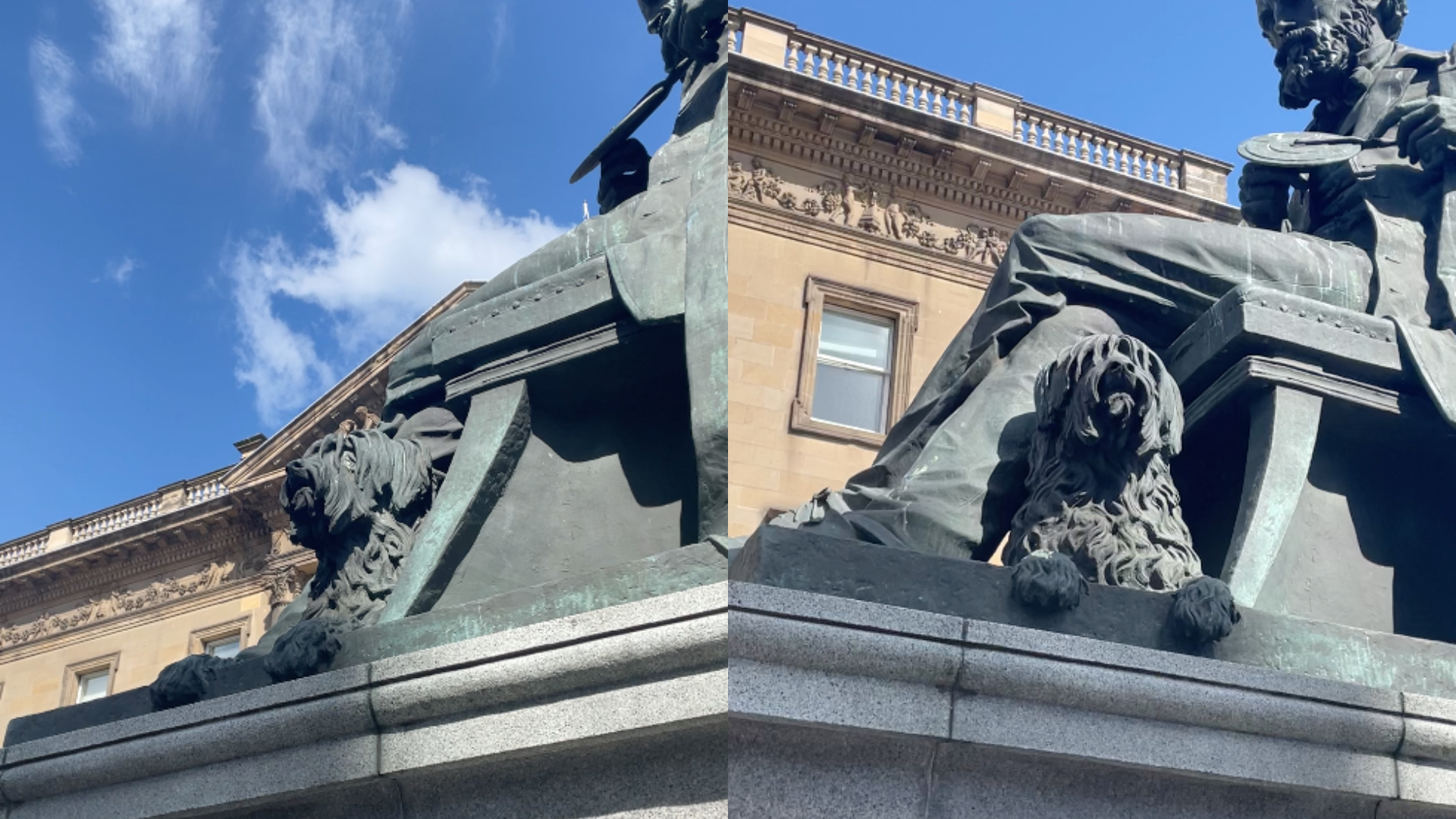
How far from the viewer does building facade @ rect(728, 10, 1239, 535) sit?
69.7 ft

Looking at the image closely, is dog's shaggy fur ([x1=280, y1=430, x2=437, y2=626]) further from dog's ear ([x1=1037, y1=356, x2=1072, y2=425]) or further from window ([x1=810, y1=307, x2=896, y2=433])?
window ([x1=810, y1=307, x2=896, y2=433])

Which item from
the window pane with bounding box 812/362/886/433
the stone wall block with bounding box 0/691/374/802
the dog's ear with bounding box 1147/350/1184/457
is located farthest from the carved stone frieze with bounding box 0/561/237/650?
the dog's ear with bounding box 1147/350/1184/457

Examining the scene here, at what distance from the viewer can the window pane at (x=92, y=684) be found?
37938 millimetres

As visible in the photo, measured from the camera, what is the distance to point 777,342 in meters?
21.5

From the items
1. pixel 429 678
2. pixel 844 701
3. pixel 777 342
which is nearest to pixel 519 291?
pixel 429 678

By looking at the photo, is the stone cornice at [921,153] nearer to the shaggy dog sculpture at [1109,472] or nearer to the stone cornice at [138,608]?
the stone cornice at [138,608]

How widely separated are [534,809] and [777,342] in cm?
1834

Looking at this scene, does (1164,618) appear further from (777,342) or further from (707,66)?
(777,342)

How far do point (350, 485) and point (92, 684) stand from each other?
37298mm

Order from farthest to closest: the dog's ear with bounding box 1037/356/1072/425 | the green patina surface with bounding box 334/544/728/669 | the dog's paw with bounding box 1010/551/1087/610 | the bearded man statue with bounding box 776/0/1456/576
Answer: the bearded man statue with bounding box 776/0/1456/576 → the dog's ear with bounding box 1037/356/1072/425 → the green patina surface with bounding box 334/544/728/669 → the dog's paw with bounding box 1010/551/1087/610

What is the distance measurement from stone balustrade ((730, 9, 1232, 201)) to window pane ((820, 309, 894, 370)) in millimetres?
3412

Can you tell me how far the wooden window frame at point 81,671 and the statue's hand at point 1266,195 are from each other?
1446 inches

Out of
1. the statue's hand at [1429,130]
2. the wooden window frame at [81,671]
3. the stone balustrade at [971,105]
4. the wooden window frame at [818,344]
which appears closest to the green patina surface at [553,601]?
the statue's hand at [1429,130]

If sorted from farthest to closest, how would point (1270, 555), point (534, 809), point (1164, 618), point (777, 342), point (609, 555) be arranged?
1. point (777, 342)
2. point (609, 555)
3. point (1270, 555)
4. point (1164, 618)
5. point (534, 809)
